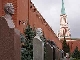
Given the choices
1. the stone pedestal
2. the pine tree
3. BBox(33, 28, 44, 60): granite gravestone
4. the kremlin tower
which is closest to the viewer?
the stone pedestal

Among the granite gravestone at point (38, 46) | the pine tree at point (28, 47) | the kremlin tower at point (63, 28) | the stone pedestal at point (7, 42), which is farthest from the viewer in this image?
the kremlin tower at point (63, 28)

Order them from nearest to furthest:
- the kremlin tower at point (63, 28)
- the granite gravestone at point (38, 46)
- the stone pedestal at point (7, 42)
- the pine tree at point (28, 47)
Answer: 1. the stone pedestal at point (7, 42)
2. the granite gravestone at point (38, 46)
3. the pine tree at point (28, 47)
4. the kremlin tower at point (63, 28)

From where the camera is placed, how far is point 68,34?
84625mm

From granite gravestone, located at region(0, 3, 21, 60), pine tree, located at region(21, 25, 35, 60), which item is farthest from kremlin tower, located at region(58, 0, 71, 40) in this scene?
granite gravestone, located at region(0, 3, 21, 60)

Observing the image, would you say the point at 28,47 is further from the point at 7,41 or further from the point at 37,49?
the point at 7,41

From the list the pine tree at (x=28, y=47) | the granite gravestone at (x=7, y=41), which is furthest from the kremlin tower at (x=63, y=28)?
the granite gravestone at (x=7, y=41)

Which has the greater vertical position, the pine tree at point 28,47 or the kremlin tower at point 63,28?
the kremlin tower at point 63,28

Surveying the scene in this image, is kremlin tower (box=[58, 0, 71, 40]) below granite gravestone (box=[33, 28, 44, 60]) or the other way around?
the other way around

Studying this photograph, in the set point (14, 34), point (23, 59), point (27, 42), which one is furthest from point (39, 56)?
point (14, 34)

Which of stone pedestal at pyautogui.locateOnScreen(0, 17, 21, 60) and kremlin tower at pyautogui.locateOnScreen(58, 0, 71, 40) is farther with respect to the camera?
kremlin tower at pyautogui.locateOnScreen(58, 0, 71, 40)

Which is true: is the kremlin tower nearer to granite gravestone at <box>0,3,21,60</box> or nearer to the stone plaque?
the stone plaque

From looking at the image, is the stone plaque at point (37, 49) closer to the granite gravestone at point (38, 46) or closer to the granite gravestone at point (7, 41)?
the granite gravestone at point (38, 46)

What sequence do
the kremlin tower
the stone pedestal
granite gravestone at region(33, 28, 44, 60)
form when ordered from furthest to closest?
the kremlin tower
granite gravestone at region(33, 28, 44, 60)
the stone pedestal

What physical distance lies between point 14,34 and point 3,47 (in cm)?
25
